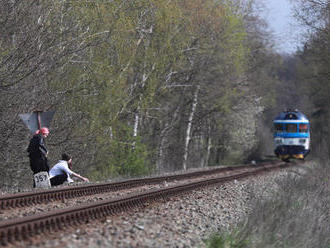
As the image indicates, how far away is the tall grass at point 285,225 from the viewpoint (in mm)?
8133

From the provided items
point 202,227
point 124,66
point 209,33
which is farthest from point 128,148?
point 202,227

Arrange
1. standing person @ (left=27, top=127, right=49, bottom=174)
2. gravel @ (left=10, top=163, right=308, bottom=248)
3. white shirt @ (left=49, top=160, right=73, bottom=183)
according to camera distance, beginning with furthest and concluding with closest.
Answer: white shirt @ (left=49, top=160, right=73, bottom=183) < standing person @ (left=27, top=127, right=49, bottom=174) < gravel @ (left=10, top=163, right=308, bottom=248)

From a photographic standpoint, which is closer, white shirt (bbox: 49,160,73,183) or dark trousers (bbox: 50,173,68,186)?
white shirt (bbox: 49,160,73,183)

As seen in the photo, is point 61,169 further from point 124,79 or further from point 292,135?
point 292,135

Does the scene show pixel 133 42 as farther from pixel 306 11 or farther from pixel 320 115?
pixel 320 115

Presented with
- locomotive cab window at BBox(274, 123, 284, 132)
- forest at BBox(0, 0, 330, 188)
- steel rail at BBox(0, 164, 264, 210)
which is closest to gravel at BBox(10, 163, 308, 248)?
steel rail at BBox(0, 164, 264, 210)

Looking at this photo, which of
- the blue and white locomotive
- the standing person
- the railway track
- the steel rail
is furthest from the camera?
the blue and white locomotive

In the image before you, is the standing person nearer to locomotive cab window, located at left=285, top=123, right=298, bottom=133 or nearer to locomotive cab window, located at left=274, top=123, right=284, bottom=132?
locomotive cab window, located at left=285, top=123, right=298, bottom=133

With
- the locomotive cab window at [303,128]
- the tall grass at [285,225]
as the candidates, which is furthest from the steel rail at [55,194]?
the locomotive cab window at [303,128]

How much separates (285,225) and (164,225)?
2.05m

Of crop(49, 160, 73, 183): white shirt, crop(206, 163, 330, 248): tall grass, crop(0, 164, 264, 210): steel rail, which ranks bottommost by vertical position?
crop(206, 163, 330, 248): tall grass

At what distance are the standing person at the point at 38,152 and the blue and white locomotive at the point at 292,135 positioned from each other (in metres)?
22.6

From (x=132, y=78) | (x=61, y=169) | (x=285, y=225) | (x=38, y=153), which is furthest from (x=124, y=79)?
(x=285, y=225)

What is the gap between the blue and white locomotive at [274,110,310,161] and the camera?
34.0 meters
